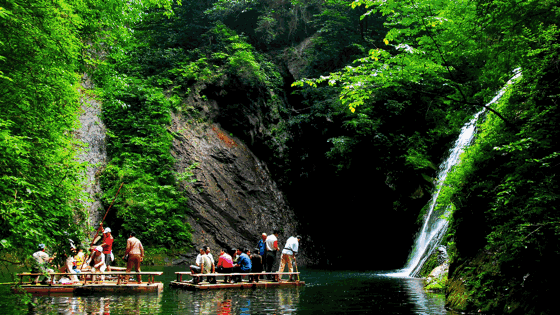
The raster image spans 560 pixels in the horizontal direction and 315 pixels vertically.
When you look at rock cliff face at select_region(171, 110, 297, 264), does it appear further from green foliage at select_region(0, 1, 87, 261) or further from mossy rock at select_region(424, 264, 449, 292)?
green foliage at select_region(0, 1, 87, 261)

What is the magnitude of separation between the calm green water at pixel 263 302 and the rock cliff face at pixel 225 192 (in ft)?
32.0

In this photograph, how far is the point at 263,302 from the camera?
944 cm

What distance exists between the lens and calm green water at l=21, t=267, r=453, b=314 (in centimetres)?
801

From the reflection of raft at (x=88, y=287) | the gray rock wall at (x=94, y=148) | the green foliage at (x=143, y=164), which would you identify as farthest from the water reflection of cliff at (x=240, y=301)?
the gray rock wall at (x=94, y=148)

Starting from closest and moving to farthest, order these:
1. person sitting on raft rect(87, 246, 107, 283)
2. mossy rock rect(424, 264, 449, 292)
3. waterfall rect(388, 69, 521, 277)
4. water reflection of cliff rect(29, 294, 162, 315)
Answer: water reflection of cliff rect(29, 294, 162, 315) < mossy rock rect(424, 264, 449, 292) < person sitting on raft rect(87, 246, 107, 283) < waterfall rect(388, 69, 521, 277)

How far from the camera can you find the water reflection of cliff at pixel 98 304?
25.8 ft

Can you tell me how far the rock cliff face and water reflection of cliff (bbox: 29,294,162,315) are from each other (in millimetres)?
10492

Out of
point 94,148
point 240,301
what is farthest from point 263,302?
point 94,148

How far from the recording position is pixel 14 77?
687 centimetres

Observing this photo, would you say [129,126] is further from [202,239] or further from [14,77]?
[14,77]

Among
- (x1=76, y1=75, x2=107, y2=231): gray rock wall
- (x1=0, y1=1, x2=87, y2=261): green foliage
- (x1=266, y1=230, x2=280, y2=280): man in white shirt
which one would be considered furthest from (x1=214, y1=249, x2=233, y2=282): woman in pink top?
(x1=76, y1=75, x2=107, y2=231): gray rock wall

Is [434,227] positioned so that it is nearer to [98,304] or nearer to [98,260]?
[98,260]

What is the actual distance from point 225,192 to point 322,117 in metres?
7.38

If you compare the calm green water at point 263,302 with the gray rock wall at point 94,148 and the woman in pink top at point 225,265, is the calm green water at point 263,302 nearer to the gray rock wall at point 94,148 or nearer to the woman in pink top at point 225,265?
the woman in pink top at point 225,265
